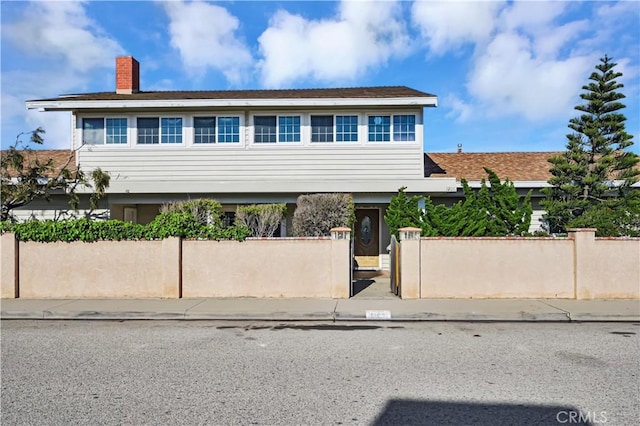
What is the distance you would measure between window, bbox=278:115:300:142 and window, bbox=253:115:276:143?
0.75 ft

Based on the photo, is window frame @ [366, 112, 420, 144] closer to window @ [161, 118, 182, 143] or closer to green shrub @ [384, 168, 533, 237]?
green shrub @ [384, 168, 533, 237]

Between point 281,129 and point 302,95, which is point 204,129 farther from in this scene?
point 302,95

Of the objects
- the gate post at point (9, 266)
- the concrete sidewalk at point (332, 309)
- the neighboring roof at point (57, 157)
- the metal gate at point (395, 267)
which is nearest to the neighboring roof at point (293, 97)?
the neighboring roof at point (57, 157)

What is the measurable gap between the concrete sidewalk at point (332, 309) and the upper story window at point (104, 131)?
20.7ft

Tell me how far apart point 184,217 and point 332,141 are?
19.0ft

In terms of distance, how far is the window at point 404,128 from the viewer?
15.3 meters

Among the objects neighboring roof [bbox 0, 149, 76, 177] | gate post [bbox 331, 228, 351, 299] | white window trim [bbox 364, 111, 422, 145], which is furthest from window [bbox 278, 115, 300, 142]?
neighboring roof [bbox 0, 149, 76, 177]

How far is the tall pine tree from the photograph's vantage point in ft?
48.0

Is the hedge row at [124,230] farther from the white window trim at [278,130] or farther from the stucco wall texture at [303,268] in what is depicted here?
the white window trim at [278,130]

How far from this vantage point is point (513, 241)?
11.1 m

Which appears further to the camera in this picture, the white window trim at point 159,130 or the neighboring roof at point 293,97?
the white window trim at point 159,130

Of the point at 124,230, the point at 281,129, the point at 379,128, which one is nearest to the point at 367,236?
the point at 379,128

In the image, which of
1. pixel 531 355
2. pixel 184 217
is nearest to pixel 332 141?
pixel 184 217

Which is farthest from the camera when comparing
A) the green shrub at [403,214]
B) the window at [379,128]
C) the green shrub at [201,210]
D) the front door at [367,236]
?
the front door at [367,236]
